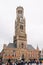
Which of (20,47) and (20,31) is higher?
(20,31)

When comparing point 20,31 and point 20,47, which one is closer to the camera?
point 20,47

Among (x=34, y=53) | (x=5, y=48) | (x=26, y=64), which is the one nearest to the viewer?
(x=26, y=64)

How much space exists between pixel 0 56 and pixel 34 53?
52.9ft

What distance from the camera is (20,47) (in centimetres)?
7981

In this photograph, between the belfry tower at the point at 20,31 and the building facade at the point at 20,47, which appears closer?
the building facade at the point at 20,47

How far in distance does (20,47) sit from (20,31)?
312 inches

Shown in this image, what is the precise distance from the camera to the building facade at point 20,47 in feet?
253

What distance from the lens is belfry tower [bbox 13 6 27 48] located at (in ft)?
265

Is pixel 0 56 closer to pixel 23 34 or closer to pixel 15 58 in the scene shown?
pixel 15 58

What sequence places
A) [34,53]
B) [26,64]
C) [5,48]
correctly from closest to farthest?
[26,64] → [5,48] → [34,53]

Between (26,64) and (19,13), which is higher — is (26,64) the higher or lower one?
the lower one

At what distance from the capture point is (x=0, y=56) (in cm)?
7894

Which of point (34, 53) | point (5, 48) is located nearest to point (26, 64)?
point (5, 48)

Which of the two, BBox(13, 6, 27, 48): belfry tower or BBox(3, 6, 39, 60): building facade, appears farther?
BBox(13, 6, 27, 48): belfry tower
